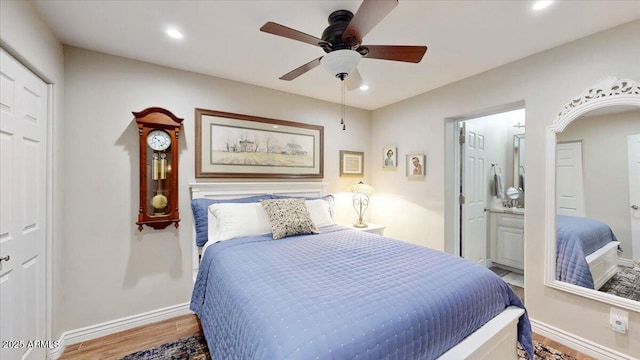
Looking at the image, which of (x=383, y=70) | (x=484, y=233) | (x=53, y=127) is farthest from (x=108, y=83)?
(x=484, y=233)

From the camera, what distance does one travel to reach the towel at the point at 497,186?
378 cm

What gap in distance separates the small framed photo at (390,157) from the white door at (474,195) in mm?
849

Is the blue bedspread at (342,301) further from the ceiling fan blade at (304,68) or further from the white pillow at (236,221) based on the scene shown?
the ceiling fan blade at (304,68)

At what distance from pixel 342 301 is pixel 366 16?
1.42 metres

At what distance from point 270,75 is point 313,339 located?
2567mm

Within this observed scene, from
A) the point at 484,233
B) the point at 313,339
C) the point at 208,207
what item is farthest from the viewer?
the point at 484,233

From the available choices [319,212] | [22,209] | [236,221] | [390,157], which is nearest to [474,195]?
[390,157]

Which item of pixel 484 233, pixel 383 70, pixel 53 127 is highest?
pixel 383 70

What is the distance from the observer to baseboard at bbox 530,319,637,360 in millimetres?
1914

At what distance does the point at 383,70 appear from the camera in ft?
8.68

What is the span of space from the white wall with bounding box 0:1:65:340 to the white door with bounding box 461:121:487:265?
3973 millimetres

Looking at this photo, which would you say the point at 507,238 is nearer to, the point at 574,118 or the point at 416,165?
the point at 416,165

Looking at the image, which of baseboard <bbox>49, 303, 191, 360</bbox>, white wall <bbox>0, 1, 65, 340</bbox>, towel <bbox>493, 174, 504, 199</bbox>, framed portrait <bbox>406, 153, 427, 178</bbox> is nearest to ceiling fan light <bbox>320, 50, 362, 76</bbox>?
white wall <bbox>0, 1, 65, 340</bbox>

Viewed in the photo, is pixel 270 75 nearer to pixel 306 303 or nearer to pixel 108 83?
pixel 108 83
